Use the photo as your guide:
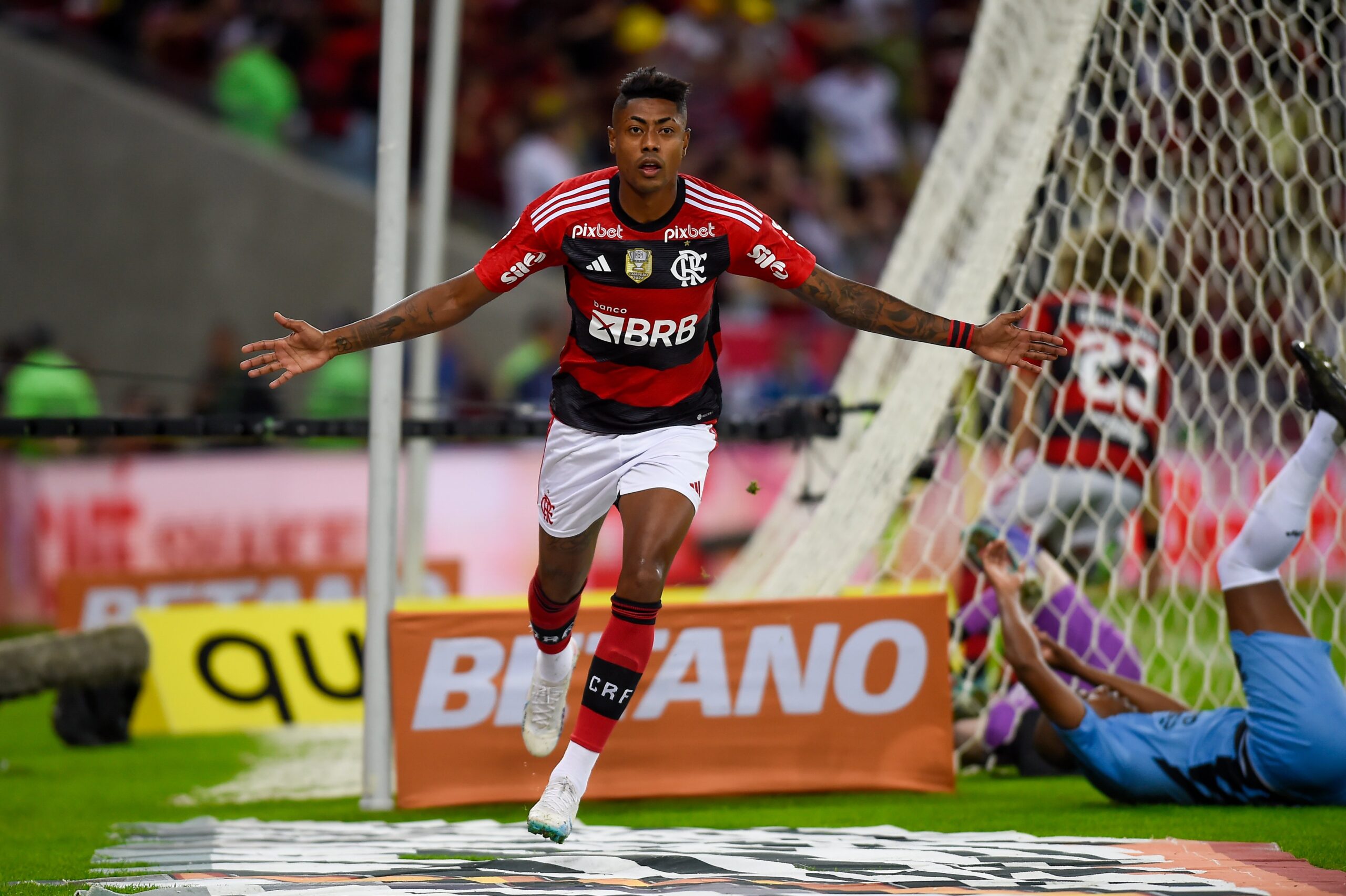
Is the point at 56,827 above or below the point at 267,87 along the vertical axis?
below

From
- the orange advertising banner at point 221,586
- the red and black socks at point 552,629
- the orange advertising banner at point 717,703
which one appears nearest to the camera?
the red and black socks at point 552,629

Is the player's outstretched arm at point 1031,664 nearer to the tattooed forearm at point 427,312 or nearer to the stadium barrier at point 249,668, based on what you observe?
the tattooed forearm at point 427,312

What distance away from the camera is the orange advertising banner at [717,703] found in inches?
235

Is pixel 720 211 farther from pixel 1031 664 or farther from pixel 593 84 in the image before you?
pixel 593 84

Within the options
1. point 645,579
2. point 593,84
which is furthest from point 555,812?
point 593,84

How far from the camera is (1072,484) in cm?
688

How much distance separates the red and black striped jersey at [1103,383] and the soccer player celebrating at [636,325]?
1909 millimetres

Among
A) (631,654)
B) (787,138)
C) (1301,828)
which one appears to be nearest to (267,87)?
(787,138)

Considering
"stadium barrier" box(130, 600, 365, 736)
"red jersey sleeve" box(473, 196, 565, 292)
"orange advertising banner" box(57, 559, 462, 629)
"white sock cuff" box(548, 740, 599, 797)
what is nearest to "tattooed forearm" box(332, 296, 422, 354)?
"red jersey sleeve" box(473, 196, 565, 292)

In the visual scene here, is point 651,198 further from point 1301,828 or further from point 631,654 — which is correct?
point 1301,828

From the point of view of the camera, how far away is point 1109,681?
6.09m

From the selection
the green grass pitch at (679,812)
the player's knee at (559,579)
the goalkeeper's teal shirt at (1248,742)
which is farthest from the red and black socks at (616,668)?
the goalkeeper's teal shirt at (1248,742)

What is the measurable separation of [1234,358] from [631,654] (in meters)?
5.71

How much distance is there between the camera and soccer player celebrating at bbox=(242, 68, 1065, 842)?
4.67m
